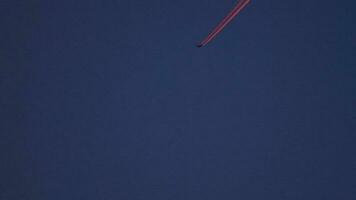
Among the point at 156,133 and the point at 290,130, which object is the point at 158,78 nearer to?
the point at 156,133

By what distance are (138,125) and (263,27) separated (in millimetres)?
942

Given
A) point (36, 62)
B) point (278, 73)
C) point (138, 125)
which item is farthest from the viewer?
point (278, 73)

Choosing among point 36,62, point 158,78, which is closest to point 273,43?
point 158,78

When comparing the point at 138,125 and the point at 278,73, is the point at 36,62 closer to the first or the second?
the point at 138,125

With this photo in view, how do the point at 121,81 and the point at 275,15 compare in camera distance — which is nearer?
the point at 121,81

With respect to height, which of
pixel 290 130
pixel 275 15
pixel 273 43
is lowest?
pixel 290 130

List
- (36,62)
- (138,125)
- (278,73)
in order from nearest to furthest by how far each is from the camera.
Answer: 1. (36,62)
2. (138,125)
3. (278,73)

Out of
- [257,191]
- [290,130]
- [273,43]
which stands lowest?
[257,191]

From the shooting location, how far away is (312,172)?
233 cm

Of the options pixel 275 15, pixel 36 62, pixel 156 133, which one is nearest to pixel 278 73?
pixel 275 15

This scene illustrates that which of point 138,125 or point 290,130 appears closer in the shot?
point 138,125

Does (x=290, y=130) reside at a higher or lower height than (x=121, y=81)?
lower

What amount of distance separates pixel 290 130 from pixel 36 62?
5.03ft

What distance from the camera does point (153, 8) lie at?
2.08m
